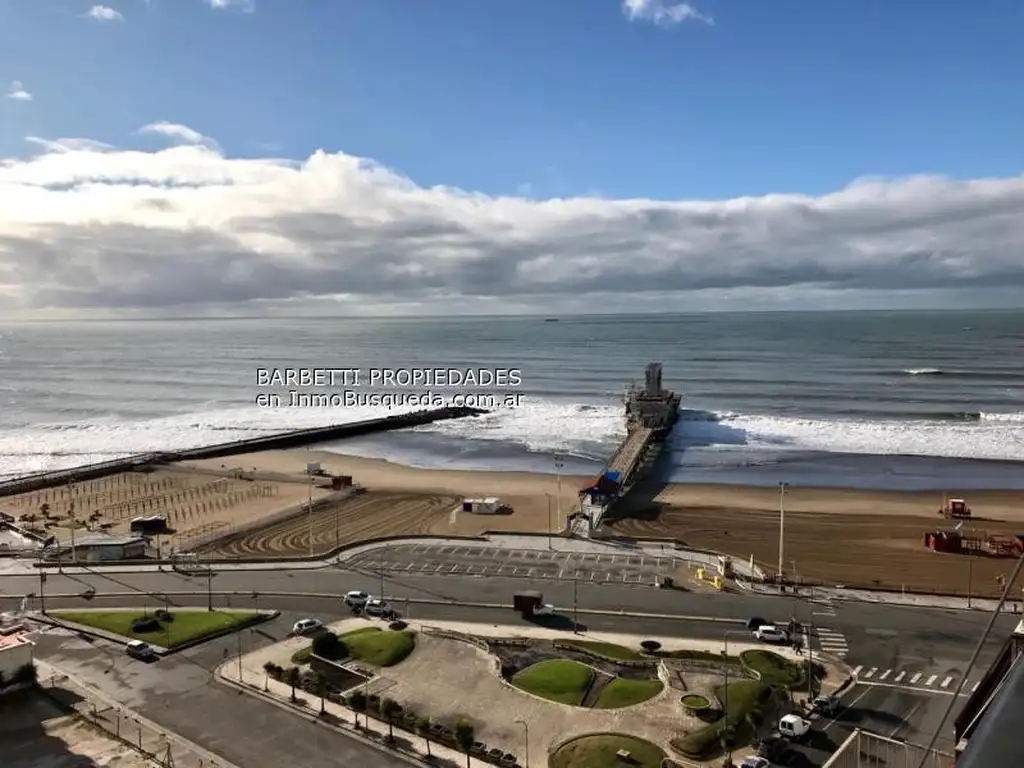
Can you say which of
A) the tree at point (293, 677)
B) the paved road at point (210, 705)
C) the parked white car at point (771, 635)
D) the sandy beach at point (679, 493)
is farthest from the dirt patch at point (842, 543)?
the paved road at point (210, 705)

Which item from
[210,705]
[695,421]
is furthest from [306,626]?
[695,421]

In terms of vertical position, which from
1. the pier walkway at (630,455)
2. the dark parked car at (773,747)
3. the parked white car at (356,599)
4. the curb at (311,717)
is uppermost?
the pier walkway at (630,455)

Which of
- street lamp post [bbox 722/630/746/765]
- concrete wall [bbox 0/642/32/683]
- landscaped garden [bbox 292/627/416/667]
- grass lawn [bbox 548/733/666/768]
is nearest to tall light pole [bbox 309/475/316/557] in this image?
landscaped garden [bbox 292/627/416/667]

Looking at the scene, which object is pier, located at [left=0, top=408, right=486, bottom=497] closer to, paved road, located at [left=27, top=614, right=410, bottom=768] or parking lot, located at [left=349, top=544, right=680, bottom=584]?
parking lot, located at [left=349, top=544, right=680, bottom=584]

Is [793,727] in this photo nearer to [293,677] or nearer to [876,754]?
[876,754]

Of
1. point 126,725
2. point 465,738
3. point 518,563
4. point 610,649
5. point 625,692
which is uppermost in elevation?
point 518,563

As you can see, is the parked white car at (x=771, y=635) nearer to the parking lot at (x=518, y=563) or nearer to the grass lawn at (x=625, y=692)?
the grass lawn at (x=625, y=692)

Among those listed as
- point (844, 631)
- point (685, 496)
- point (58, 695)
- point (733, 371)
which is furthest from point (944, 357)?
point (58, 695)
